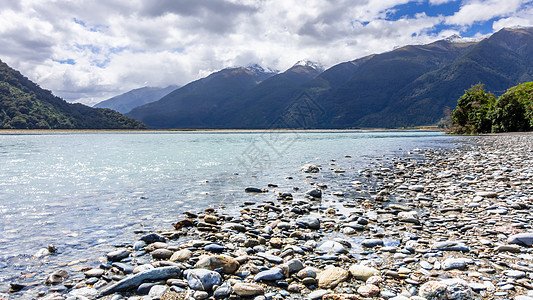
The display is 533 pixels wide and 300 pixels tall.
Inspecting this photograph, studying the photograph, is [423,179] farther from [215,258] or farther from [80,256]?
[80,256]

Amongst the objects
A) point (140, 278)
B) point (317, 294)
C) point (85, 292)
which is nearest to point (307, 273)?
point (317, 294)

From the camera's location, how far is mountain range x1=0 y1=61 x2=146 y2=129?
147 m

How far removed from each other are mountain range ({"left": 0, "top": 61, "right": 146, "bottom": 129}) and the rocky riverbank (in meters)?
182

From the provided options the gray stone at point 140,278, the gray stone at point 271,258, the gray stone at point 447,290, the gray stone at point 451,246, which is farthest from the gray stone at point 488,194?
the gray stone at point 140,278

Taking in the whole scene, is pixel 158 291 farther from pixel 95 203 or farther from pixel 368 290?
pixel 95 203

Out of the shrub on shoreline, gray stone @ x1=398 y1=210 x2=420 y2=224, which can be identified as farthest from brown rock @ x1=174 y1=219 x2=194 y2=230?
the shrub on shoreline

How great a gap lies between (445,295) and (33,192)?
14.4 metres

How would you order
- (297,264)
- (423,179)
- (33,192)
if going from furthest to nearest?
(423,179), (33,192), (297,264)

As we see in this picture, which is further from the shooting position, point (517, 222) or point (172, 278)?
point (517, 222)

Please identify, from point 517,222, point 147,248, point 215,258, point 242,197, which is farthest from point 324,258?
point 242,197

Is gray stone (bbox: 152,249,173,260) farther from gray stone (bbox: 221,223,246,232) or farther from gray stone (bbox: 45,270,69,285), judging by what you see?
gray stone (bbox: 221,223,246,232)

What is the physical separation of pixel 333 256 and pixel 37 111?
201 metres

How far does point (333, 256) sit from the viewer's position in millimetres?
5078

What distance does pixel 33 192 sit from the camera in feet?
38.6
